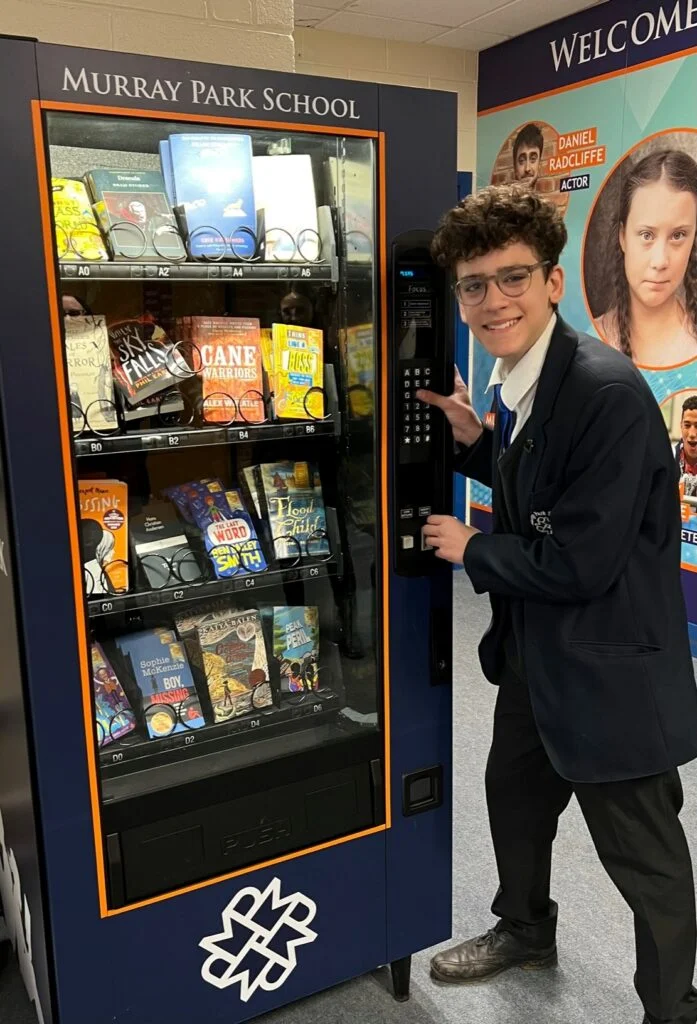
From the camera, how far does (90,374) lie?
1591 mm

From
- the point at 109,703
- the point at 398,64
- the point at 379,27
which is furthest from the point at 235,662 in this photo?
the point at 398,64

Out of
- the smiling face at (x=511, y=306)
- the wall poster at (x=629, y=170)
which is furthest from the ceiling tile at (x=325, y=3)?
the smiling face at (x=511, y=306)

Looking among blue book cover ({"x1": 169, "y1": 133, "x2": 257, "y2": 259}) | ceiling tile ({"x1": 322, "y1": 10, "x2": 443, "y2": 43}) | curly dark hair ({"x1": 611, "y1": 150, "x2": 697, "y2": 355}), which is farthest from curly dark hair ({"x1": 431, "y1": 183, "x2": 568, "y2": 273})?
ceiling tile ({"x1": 322, "y1": 10, "x2": 443, "y2": 43})

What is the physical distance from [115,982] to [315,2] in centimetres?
406

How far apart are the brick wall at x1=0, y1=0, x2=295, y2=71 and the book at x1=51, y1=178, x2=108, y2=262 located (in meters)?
0.59

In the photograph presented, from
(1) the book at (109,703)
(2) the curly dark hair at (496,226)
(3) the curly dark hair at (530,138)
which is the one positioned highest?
(3) the curly dark hair at (530,138)

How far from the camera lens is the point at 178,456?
187 cm

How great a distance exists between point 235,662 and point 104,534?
0.42 metres

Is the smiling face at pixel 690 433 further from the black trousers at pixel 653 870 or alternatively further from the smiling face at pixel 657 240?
the black trousers at pixel 653 870

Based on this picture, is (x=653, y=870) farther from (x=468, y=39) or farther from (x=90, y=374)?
(x=468, y=39)

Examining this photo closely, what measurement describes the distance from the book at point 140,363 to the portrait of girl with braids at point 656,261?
2.91m

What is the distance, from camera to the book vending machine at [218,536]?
4.78 feet

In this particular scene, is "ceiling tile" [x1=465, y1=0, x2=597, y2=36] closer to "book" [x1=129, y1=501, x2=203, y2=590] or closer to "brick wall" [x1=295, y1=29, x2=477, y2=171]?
"brick wall" [x1=295, y1=29, x2=477, y2=171]

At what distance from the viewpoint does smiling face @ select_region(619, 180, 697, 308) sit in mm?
3848
